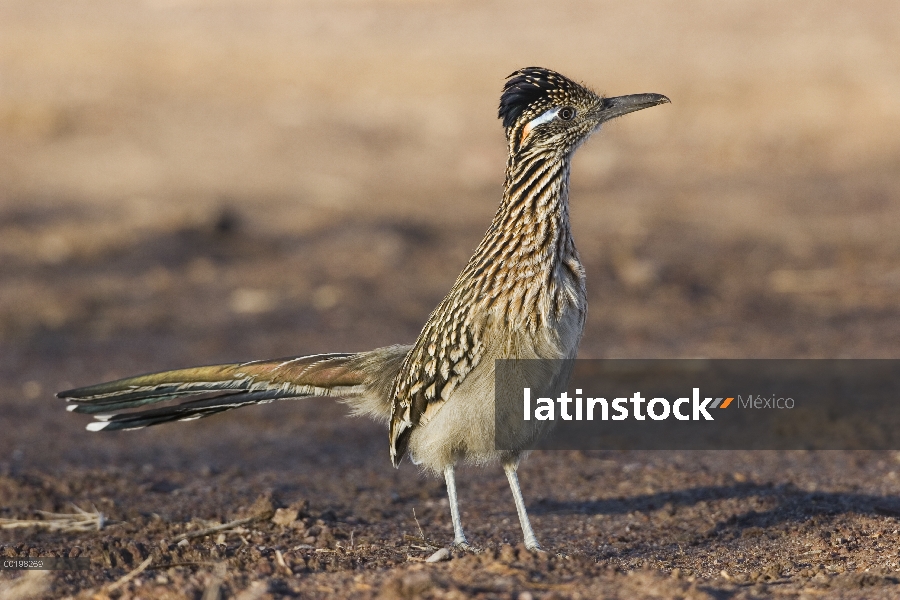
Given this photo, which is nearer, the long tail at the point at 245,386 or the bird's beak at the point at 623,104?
the bird's beak at the point at 623,104

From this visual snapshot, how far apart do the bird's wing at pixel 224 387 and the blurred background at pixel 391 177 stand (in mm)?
2158

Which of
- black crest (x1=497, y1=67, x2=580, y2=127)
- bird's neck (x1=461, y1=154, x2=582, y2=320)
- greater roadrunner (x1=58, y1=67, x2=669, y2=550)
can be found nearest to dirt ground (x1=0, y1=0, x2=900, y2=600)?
greater roadrunner (x1=58, y1=67, x2=669, y2=550)

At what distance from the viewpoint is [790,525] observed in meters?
6.27

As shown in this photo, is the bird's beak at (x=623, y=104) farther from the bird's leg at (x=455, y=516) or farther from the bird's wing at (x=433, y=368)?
the bird's leg at (x=455, y=516)

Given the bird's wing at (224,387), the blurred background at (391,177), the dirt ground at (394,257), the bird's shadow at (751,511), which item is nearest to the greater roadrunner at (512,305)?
the bird's wing at (224,387)

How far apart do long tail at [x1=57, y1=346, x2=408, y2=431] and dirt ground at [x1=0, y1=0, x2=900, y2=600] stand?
578 mm

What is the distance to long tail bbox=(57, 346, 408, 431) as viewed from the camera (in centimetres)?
625

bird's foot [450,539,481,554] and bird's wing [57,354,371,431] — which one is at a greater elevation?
bird's wing [57,354,371,431]

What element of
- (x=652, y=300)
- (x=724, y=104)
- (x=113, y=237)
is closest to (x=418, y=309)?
(x=652, y=300)

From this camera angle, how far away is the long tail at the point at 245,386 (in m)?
6.25

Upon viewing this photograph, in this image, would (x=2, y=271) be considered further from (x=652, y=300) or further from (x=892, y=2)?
(x=892, y=2)

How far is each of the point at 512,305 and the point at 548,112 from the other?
0.97 m

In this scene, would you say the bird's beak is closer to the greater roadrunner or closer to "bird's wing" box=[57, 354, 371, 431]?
the greater roadrunner

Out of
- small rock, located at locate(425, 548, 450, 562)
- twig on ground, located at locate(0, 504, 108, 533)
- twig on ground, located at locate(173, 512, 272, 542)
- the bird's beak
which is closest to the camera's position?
small rock, located at locate(425, 548, 450, 562)
